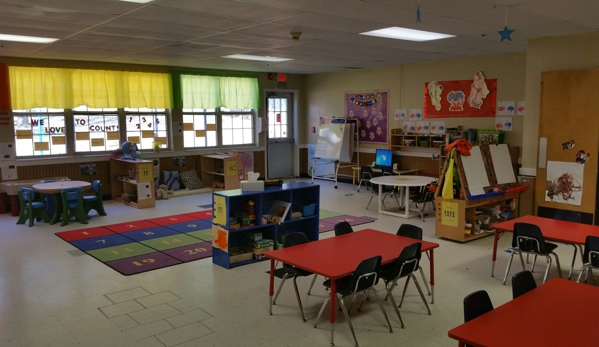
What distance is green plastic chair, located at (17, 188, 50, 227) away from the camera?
322 inches

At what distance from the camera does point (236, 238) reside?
632cm

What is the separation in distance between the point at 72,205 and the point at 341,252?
5673 mm

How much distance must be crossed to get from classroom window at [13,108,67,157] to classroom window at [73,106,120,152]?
0.30 m

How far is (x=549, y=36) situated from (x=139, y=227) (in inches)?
273

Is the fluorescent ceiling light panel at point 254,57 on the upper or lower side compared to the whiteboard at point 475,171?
upper

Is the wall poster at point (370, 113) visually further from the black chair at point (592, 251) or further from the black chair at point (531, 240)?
the black chair at point (592, 251)

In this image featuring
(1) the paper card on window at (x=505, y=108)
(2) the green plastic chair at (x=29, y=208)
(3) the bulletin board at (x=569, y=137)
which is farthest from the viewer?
(1) the paper card on window at (x=505, y=108)

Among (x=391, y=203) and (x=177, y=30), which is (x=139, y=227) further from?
(x=391, y=203)

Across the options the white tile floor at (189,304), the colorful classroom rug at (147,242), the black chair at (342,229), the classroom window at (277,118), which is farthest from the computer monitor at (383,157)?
the black chair at (342,229)

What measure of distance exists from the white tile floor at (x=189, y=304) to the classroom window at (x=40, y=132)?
340cm

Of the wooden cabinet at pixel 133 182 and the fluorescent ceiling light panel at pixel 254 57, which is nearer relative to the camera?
the fluorescent ceiling light panel at pixel 254 57

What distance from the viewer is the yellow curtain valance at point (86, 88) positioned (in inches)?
365

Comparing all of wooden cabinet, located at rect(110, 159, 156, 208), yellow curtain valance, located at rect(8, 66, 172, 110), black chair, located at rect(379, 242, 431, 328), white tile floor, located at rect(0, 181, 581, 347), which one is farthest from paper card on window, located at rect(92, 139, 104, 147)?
black chair, located at rect(379, 242, 431, 328)

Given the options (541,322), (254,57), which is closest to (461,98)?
(254,57)
